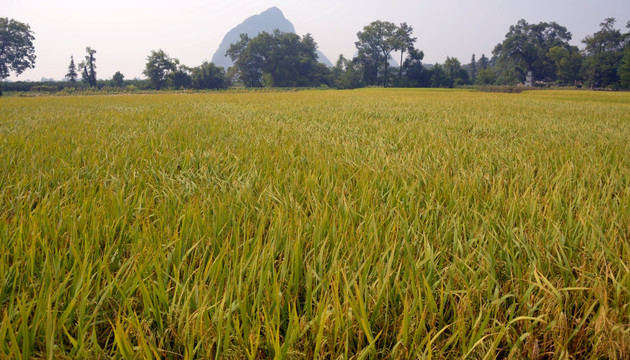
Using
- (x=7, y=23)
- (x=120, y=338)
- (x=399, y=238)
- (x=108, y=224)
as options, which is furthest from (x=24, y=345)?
(x=7, y=23)

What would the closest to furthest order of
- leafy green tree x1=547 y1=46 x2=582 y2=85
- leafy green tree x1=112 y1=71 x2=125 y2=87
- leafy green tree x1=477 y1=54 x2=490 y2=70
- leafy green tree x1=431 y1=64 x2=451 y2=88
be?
leafy green tree x1=112 y1=71 x2=125 y2=87
leafy green tree x1=547 y1=46 x2=582 y2=85
leafy green tree x1=431 y1=64 x2=451 y2=88
leafy green tree x1=477 y1=54 x2=490 y2=70

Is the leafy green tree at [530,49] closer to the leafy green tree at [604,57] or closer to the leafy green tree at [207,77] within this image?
the leafy green tree at [604,57]

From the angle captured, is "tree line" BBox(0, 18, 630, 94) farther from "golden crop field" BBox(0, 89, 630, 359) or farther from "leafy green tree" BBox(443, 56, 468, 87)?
"golden crop field" BBox(0, 89, 630, 359)

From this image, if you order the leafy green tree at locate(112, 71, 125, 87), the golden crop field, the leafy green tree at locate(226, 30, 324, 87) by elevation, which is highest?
the leafy green tree at locate(226, 30, 324, 87)

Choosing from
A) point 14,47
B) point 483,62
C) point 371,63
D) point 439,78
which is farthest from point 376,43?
point 14,47

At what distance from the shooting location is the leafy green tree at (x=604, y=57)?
56.1 m

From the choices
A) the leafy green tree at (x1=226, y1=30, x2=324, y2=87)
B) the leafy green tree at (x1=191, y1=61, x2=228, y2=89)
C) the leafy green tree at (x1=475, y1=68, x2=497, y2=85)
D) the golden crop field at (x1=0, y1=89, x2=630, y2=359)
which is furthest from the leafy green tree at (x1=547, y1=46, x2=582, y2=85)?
the golden crop field at (x1=0, y1=89, x2=630, y2=359)

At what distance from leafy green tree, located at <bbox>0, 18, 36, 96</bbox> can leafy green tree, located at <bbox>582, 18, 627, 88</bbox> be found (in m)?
111

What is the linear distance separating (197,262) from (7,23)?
95.5 meters

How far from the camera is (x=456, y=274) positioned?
92cm

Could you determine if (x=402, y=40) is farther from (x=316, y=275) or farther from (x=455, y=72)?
(x=316, y=275)

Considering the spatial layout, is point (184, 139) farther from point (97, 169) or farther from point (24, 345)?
point (24, 345)

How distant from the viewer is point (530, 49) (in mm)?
65312

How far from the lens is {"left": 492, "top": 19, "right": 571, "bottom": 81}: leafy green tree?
214ft
